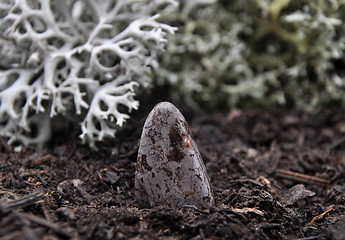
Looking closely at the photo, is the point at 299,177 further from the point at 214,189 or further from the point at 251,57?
the point at 251,57

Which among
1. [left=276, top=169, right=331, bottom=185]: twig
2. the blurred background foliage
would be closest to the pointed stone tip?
[left=276, top=169, right=331, bottom=185]: twig

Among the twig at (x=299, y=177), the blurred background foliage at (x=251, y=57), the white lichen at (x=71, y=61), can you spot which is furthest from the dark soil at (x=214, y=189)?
the blurred background foliage at (x=251, y=57)

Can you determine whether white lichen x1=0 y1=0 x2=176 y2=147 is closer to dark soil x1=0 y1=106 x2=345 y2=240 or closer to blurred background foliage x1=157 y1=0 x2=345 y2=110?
dark soil x1=0 y1=106 x2=345 y2=240

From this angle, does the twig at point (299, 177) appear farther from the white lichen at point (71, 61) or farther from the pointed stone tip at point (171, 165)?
the white lichen at point (71, 61)

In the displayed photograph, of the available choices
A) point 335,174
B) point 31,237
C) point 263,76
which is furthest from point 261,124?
point 31,237

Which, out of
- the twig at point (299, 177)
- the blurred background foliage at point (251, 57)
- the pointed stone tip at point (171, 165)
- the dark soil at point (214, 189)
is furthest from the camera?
the blurred background foliage at point (251, 57)

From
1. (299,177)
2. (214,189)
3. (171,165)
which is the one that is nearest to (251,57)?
(299,177)
